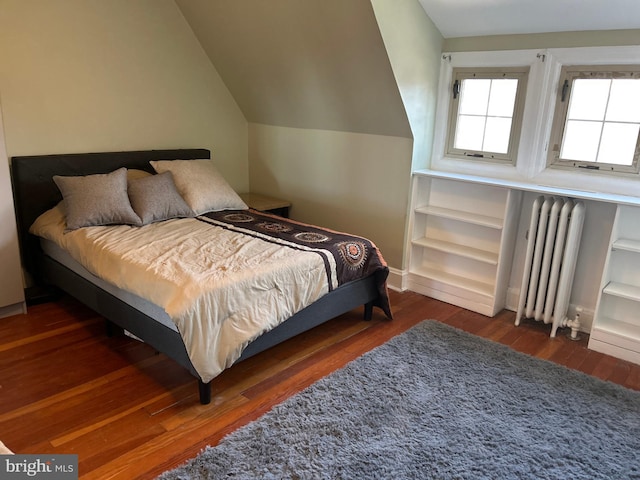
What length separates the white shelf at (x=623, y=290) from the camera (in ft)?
9.20

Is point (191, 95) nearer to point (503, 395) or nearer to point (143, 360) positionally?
point (143, 360)

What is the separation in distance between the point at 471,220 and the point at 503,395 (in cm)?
130

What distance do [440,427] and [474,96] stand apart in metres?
2.32

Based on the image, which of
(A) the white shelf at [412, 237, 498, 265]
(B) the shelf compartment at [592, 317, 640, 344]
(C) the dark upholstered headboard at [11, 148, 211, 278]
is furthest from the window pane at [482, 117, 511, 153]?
(C) the dark upholstered headboard at [11, 148, 211, 278]

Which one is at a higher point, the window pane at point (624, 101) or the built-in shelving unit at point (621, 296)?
the window pane at point (624, 101)

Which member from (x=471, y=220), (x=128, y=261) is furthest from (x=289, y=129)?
(x=128, y=261)

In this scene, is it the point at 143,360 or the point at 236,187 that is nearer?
the point at 143,360

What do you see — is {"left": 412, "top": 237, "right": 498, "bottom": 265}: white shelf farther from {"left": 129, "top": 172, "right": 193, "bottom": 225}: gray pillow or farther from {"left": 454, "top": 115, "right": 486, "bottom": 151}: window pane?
{"left": 129, "top": 172, "right": 193, "bottom": 225}: gray pillow

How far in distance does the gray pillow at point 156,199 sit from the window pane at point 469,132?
2.02 meters

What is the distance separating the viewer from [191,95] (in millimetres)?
4152

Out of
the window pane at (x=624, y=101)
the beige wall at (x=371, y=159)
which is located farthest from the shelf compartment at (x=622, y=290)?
the beige wall at (x=371, y=159)

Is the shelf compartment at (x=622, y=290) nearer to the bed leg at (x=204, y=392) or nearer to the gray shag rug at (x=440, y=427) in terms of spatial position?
the gray shag rug at (x=440, y=427)

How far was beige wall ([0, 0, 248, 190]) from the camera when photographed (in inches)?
126

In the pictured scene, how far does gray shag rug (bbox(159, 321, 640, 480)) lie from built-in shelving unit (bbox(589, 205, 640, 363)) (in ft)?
1.26
